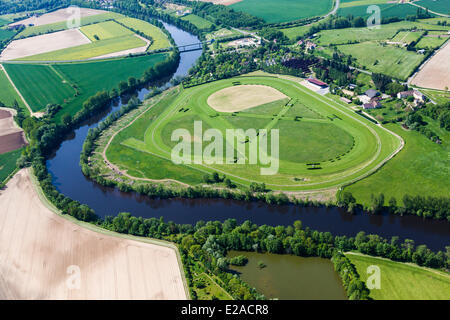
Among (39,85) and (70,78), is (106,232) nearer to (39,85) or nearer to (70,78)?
(39,85)

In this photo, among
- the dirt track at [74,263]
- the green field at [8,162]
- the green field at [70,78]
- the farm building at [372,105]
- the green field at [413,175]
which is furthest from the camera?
the green field at [70,78]

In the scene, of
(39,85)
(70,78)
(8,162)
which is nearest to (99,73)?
(70,78)

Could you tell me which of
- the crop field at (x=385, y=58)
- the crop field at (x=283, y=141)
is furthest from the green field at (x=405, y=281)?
the crop field at (x=385, y=58)

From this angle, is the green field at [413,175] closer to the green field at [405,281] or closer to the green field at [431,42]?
the green field at [405,281]

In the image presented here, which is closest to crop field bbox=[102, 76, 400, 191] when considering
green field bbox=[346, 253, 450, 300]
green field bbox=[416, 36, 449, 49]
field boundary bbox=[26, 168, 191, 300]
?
field boundary bbox=[26, 168, 191, 300]

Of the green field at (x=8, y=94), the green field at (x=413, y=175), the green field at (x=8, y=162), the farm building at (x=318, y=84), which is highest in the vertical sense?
the farm building at (x=318, y=84)

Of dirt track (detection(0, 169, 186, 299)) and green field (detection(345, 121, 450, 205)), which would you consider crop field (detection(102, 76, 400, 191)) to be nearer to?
green field (detection(345, 121, 450, 205))

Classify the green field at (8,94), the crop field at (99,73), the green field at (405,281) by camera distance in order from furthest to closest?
the crop field at (99,73) → the green field at (8,94) → the green field at (405,281)
